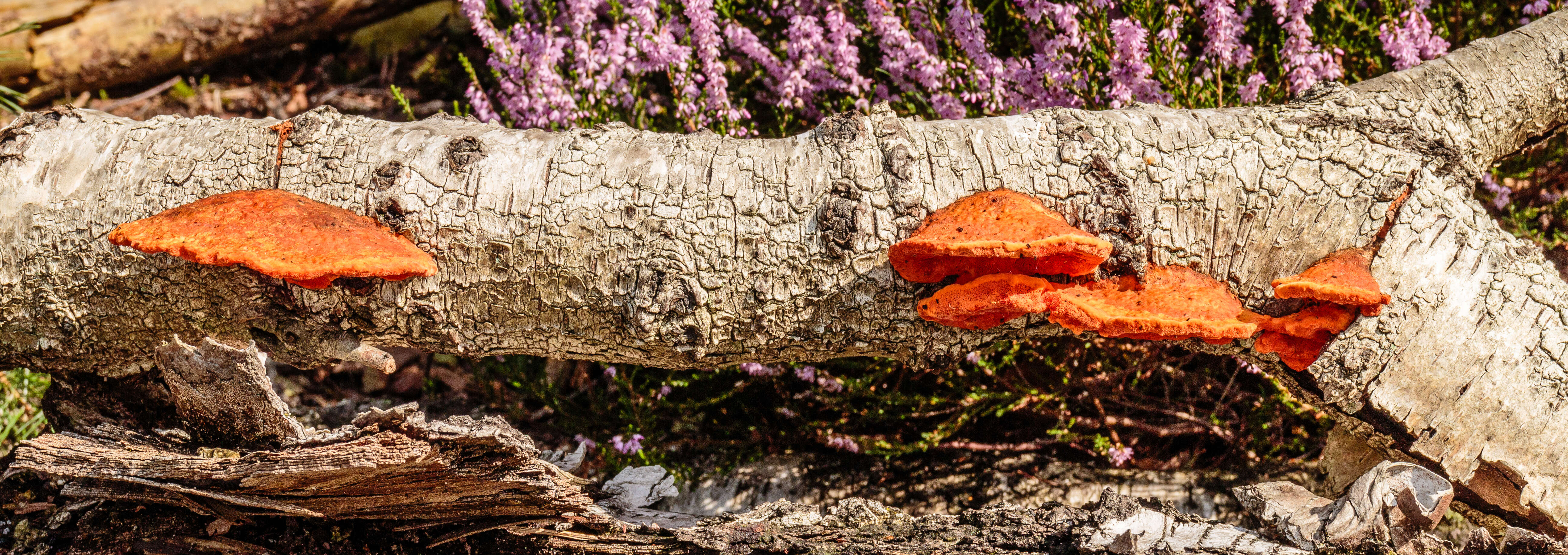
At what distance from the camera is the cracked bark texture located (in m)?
2.53

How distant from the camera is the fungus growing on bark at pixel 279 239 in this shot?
2143 millimetres

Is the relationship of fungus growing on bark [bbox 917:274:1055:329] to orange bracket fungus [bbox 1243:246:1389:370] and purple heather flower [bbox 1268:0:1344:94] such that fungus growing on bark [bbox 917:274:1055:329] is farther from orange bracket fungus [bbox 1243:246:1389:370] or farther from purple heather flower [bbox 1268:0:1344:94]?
purple heather flower [bbox 1268:0:1344:94]

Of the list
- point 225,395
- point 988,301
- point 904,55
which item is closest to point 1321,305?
point 988,301

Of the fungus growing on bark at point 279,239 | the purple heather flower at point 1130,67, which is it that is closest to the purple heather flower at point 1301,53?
the purple heather flower at point 1130,67

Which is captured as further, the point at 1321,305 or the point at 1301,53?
Result: the point at 1301,53

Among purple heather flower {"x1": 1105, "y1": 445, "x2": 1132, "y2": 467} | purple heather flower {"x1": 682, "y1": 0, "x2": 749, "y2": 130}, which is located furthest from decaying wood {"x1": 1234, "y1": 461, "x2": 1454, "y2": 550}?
purple heather flower {"x1": 682, "y1": 0, "x2": 749, "y2": 130}

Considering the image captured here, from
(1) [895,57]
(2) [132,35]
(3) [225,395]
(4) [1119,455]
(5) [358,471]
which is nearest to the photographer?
(5) [358,471]

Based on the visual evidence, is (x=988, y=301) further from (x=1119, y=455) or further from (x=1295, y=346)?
(x=1119, y=455)

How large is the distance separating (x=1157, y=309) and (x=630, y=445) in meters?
2.36

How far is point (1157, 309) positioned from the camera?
226 cm

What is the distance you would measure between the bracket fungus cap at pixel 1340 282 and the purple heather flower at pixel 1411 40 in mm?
1324

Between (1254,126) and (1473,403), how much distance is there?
0.97 m

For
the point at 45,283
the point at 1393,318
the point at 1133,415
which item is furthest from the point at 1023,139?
the point at 45,283

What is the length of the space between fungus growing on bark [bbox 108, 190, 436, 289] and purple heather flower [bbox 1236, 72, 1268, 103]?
115 inches
